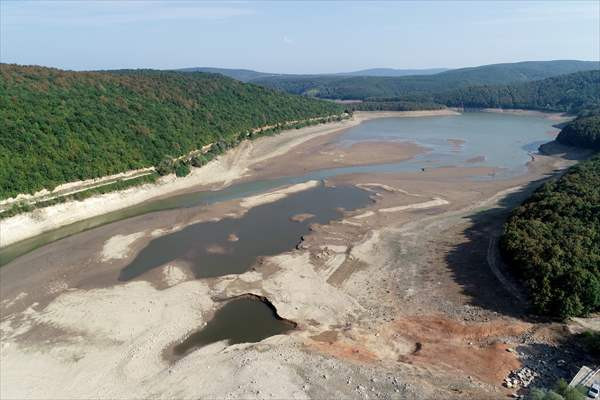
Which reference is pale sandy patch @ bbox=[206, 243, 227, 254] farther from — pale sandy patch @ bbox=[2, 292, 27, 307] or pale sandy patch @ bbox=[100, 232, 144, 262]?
pale sandy patch @ bbox=[2, 292, 27, 307]

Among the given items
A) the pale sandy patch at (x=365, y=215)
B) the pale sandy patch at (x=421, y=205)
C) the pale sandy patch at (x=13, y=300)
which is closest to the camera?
the pale sandy patch at (x=13, y=300)

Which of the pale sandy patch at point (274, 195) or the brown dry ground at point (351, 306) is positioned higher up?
the pale sandy patch at point (274, 195)

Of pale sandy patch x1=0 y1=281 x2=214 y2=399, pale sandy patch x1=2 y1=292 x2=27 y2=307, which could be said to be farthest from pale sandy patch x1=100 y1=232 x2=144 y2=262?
pale sandy patch x1=2 y1=292 x2=27 y2=307

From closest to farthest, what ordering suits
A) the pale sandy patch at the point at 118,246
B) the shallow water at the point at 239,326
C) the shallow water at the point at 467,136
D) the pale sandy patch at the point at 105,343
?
the pale sandy patch at the point at 105,343 → the shallow water at the point at 239,326 → the pale sandy patch at the point at 118,246 → the shallow water at the point at 467,136

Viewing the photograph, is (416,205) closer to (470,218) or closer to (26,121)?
(470,218)

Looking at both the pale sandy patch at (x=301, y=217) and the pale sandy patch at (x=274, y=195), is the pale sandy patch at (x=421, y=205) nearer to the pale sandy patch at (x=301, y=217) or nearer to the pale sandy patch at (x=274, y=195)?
the pale sandy patch at (x=301, y=217)

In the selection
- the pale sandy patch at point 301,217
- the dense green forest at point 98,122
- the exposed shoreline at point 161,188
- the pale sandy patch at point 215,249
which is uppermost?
the dense green forest at point 98,122

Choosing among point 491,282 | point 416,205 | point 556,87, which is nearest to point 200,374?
point 491,282

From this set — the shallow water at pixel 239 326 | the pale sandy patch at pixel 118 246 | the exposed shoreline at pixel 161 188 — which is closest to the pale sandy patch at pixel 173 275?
the pale sandy patch at pixel 118 246
